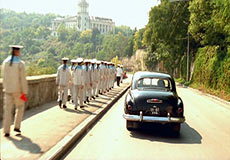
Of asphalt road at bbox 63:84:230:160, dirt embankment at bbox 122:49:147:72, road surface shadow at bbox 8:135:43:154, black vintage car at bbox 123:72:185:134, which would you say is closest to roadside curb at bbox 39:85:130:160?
asphalt road at bbox 63:84:230:160

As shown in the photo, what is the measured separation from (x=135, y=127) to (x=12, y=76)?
3.60 metres

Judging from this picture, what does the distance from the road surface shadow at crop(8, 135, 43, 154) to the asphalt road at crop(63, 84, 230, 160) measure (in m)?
0.63

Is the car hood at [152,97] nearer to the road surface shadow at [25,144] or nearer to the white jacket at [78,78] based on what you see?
the road surface shadow at [25,144]

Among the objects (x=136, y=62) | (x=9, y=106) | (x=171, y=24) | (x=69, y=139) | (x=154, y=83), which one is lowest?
(x=136, y=62)

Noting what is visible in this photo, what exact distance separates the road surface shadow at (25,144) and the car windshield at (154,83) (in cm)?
397

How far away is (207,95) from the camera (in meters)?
22.6

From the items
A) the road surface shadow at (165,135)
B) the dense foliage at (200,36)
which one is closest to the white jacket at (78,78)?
the road surface shadow at (165,135)

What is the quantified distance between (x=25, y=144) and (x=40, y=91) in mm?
6019

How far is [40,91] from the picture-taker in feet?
39.4

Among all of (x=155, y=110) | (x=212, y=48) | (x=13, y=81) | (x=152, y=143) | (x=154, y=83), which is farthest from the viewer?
(x=212, y=48)

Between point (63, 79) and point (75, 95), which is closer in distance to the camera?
point (63, 79)

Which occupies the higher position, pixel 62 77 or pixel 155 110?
pixel 62 77

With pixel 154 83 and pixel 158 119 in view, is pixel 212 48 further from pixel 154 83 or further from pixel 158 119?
pixel 158 119

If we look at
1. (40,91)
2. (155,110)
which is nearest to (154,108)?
(155,110)
